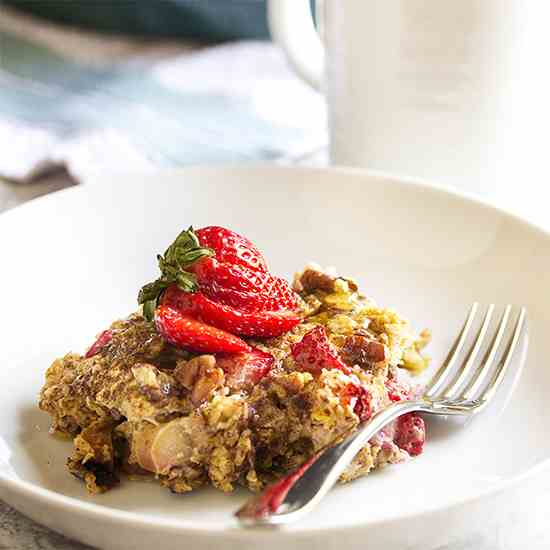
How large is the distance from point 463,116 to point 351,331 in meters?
0.94

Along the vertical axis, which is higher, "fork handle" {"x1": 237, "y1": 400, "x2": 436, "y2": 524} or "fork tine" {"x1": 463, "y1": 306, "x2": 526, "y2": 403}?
"fork handle" {"x1": 237, "y1": 400, "x2": 436, "y2": 524}

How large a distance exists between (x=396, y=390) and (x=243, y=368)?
0.81ft

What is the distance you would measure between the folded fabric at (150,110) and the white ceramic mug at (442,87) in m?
0.54

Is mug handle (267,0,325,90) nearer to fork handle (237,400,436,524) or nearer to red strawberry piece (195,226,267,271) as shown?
red strawberry piece (195,226,267,271)

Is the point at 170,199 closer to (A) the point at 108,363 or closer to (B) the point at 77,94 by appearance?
(A) the point at 108,363

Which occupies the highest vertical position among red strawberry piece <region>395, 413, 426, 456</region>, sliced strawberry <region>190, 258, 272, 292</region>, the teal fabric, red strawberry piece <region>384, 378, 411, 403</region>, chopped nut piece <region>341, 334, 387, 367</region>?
sliced strawberry <region>190, 258, 272, 292</region>

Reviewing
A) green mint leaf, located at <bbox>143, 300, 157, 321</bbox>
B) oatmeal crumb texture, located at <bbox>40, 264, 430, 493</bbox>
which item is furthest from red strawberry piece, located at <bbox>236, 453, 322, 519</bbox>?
green mint leaf, located at <bbox>143, 300, 157, 321</bbox>

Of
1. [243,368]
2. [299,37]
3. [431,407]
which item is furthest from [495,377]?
[299,37]

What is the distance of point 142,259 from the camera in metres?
2.01

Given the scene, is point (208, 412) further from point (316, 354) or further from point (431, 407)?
point (431, 407)

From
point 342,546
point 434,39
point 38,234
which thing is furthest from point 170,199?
point 342,546

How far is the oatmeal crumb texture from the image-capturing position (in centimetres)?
133

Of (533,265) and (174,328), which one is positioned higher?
(174,328)

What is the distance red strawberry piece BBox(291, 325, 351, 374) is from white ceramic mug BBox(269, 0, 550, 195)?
101cm
